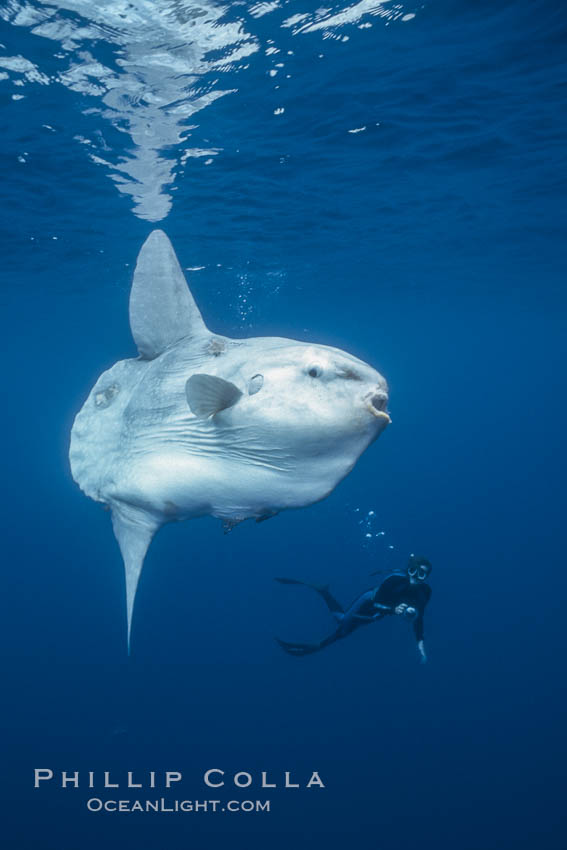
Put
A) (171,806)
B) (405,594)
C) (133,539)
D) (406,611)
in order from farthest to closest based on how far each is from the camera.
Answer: (171,806)
(405,594)
(406,611)
(133,539)

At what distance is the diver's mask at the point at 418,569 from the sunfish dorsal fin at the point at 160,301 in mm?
4622

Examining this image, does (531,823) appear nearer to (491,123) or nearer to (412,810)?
(412,810)

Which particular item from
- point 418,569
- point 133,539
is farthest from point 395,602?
point 133,539

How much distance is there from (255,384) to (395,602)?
564 centimetres

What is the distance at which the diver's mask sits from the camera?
6.57 m

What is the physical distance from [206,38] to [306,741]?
1526 cm

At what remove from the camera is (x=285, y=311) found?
39000mm

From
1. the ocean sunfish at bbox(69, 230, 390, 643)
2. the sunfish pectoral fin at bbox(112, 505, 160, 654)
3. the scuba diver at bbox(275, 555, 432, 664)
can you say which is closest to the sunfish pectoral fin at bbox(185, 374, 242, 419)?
the ocean sunfish at bbox(69, 230, 390, 643)

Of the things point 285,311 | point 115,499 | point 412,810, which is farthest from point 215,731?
point 285,311

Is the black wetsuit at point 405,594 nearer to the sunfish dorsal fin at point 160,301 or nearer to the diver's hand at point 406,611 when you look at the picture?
the diver's hand at point 406,611

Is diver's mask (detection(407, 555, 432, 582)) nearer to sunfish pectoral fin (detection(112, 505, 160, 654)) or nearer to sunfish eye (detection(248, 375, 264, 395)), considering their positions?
sunfish pectoral fin (detection(112, 505, 160, 654))

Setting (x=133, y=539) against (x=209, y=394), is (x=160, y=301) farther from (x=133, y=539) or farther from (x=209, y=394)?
(x=133, y=539)

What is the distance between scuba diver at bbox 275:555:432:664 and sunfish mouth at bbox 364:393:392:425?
16.1ft

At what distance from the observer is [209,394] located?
93.8 inches
